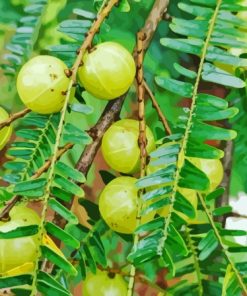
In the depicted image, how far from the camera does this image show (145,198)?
566mm

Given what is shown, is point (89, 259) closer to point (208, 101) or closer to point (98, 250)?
point (98, 250)

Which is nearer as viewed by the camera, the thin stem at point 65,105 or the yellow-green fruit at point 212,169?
the thin stem at point 65,105

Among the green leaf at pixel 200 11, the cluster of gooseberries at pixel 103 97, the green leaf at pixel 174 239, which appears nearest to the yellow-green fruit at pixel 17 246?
the cluster of gooseberries at pixel 103 97

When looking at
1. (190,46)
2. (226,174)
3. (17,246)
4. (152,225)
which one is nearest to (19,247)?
(17,246)

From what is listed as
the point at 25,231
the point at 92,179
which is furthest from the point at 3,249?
the point at 92,179

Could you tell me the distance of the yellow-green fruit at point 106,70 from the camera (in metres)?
0.60

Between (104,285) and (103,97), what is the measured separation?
0.63 feet

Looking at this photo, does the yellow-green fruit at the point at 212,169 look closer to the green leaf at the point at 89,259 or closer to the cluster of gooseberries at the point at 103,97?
the cluster of gooseberries at the point at 103,97

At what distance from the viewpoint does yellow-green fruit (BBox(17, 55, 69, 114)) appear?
0.59 metres

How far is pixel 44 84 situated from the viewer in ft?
1.96

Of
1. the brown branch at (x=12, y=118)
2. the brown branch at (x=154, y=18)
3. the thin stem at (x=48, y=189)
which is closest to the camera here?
the thin stem at (x=48, y=189)

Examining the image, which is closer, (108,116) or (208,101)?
(208,101)

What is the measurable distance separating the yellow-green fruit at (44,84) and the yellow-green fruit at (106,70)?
0.06 ft

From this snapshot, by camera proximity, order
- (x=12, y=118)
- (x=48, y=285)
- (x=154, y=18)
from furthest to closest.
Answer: (x=154, y=18) < (x=12, y=118) < (x=48, y=285)
